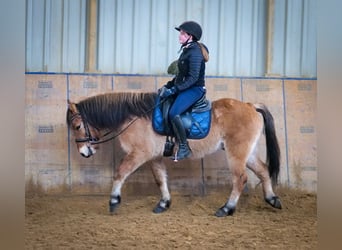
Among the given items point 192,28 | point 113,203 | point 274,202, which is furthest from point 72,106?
point 274,202

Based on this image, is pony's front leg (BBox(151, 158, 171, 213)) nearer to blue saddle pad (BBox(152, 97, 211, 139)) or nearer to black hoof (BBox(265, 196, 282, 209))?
blue saddle pad (BBox(152, 97, 211, 139))

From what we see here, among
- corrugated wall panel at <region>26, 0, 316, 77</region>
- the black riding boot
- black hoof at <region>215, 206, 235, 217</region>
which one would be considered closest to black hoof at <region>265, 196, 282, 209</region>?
black hoof at <region>215, 206, 235, 217</region>

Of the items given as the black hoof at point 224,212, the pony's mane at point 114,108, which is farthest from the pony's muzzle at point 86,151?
the black hoof at point 224,212

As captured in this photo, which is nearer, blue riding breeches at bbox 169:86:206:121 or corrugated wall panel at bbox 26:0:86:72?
corrugated wall panel at bbox 26:0:86:72

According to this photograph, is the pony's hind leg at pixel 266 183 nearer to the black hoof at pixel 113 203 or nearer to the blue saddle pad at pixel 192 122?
the blue saddle pad at pixel 192 122

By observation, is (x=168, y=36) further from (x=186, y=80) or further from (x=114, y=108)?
(x=114, y=108)

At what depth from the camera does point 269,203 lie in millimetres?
1534

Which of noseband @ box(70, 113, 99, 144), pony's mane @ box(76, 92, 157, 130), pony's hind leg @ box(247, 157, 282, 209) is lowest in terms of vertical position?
pony's hind leg @ box(247, 157, 282, 209)

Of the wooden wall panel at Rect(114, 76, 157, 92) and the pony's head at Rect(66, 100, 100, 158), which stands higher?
the wooden wall panel at Rect(114, 76, 157, 92)

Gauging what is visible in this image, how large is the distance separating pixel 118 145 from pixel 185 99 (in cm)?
27

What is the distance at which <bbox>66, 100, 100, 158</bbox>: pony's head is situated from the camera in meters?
1.52

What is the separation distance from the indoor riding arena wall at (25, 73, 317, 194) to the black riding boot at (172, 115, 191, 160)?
0.11 feet
